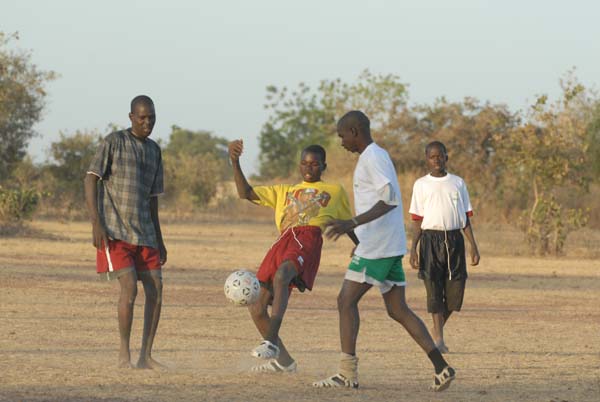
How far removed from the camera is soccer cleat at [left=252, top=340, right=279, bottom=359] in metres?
8.45

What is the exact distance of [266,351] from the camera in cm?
846

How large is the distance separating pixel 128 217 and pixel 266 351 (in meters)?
1.48

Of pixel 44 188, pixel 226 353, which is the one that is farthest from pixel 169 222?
pixel 226 353

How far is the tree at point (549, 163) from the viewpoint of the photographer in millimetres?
26891

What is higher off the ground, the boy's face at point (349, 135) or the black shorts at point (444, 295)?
the boy's face at point (349, 135)

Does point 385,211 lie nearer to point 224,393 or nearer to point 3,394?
point 224,393

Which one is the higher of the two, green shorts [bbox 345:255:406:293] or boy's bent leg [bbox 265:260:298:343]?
green shorts [bbox 345:255:406:293]

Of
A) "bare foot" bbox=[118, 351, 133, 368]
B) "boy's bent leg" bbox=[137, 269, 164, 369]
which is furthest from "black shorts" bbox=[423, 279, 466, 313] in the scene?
"bare foot" bbox=[118, 351, 133, 368]

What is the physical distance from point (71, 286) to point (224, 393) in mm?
9406

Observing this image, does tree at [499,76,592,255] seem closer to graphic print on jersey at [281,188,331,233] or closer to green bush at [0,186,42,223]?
green bush at [0,186,42,223]

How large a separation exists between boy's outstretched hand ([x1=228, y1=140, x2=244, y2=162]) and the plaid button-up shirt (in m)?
0.78

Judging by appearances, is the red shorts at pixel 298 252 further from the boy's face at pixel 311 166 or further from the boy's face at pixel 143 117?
the boy's face at pixel 143 117

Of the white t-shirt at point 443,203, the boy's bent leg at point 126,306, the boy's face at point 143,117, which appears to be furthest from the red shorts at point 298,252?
the white t-shirt at point 443,203

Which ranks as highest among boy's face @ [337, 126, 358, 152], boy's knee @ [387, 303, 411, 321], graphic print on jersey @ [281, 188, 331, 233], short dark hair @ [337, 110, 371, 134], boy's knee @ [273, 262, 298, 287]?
short dark hair @ [337, 110, 371, 134]
